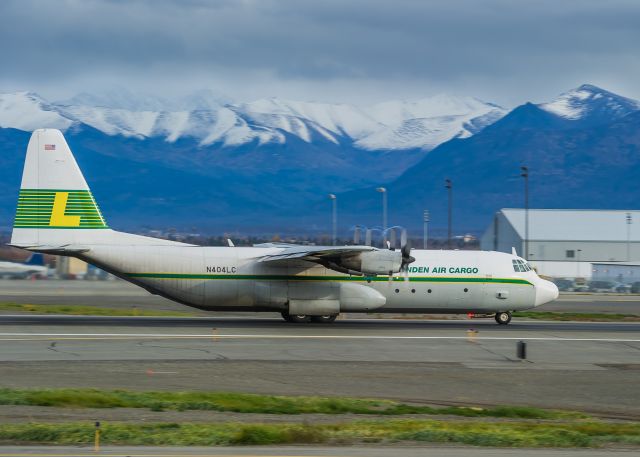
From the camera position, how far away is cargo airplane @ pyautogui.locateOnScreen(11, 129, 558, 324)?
3728 centimetres

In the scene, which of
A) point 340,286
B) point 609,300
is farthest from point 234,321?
point 609,300

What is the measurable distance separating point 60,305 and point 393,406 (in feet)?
104

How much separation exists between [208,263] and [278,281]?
2.86m

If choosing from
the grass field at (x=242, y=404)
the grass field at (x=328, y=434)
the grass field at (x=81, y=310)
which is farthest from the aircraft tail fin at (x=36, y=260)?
the grass field at (x=328, y=434)

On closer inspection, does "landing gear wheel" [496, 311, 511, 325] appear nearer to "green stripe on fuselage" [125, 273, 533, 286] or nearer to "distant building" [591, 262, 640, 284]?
"green stripe on fuselage" [125, 273, 533, 286]

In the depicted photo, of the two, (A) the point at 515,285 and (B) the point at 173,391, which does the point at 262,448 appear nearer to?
(B) the point at 173,391

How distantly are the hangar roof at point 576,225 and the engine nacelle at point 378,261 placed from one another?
6989 centimetres

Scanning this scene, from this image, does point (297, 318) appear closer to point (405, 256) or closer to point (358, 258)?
point (358, 258)

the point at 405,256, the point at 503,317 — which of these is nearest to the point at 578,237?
the point at 503,317

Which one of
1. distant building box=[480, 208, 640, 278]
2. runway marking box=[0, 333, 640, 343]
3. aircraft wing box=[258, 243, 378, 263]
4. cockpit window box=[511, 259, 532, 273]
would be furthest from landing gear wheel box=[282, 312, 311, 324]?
distant building box=[480, 208, 640, 278]

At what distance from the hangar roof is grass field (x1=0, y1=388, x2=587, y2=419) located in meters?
84.8

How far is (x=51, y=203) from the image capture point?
37438 mm

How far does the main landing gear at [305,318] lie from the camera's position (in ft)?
127

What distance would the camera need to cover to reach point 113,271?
37.8 meters
